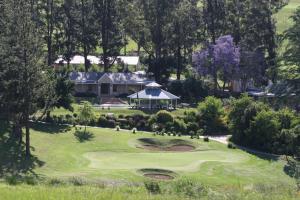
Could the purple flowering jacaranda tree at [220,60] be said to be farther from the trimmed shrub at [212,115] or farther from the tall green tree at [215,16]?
the trimmed shrub at [212,115]

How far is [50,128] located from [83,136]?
4.54 metres

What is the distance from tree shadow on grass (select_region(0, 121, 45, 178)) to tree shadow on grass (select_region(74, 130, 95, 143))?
22.5 ft

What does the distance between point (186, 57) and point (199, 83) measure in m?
24.3

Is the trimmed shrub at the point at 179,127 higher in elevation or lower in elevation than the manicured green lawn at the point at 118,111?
lower

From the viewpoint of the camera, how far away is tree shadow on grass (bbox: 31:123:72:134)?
5850cm

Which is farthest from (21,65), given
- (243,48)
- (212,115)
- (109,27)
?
(243,48)

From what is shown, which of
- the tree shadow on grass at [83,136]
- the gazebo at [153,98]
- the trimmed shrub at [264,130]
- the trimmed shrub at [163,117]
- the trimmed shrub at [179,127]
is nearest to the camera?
the tree shadow on grass at [83,136]

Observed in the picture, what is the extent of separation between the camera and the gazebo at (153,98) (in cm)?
7475

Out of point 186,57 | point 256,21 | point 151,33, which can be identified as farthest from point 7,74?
point 186,57

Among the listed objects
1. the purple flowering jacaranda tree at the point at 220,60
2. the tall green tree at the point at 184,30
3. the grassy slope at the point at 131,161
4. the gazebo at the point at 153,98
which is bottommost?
the grassy slope at the point at 131,161

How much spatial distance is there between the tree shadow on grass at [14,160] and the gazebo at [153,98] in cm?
2472

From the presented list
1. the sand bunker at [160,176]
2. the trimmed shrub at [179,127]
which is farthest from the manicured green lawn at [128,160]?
the trimmed shrub at [179,127]

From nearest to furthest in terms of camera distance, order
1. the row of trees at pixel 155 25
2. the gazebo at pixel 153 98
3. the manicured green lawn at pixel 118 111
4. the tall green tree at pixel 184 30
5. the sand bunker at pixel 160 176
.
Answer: the sand bunker at pixel 160 176
the manicured green lawn at pixel 118 111
the gazebo at pixel 153 98
the row of trees at pixel 155 25
the tall green tree at pixel 184 30

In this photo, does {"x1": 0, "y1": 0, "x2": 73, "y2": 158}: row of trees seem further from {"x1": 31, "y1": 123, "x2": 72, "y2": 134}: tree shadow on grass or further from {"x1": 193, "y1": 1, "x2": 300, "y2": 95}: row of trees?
{"x1": 193, "y1": 1, "x2": 300, "y2": 95}: row of trees
